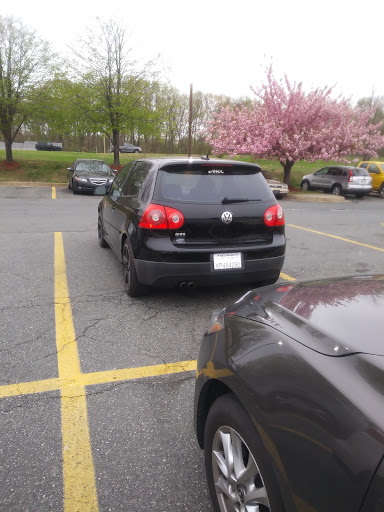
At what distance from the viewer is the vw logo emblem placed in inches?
155

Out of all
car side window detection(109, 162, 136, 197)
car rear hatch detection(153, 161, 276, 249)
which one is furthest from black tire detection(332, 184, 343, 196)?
car rear hatch detection(153, 161, 276, 249)

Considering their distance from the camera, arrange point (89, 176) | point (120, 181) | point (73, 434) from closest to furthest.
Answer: point (73, 434) → point (120, 181) → point (89, 176)

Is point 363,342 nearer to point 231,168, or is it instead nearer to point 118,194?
point 231,168

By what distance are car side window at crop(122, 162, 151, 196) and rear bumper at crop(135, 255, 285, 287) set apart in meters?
0.98

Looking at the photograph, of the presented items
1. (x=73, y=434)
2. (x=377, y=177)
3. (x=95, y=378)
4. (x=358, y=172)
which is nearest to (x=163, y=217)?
(x=95, y=378)

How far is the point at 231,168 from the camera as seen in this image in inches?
162

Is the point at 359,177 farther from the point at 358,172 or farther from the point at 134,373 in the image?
the point at 134,373

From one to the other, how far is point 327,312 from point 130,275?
2.93 metres

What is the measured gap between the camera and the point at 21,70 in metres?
20.1

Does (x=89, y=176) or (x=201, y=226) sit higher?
(x=201, y=226)

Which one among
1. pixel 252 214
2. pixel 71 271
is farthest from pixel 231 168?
pixel 71 271

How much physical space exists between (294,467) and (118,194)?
4471 mm

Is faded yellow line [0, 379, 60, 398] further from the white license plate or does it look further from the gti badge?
the white license plate

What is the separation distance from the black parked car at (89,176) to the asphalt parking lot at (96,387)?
424 inches
